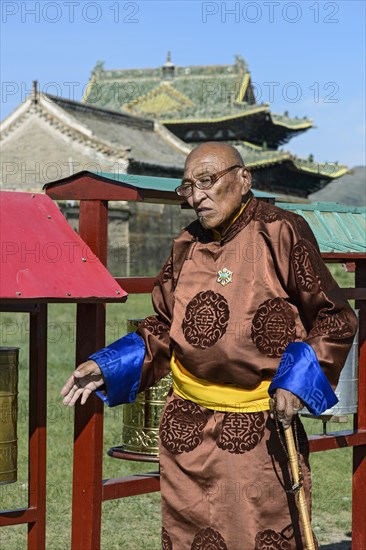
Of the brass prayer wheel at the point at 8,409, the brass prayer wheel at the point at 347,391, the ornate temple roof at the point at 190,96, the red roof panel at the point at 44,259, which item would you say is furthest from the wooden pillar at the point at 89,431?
the ornate temple roof at the point at 190,96

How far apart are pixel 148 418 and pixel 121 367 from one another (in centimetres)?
61

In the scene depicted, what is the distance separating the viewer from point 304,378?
276 cm

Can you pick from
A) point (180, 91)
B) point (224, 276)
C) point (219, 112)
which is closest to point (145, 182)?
point (224, 276)

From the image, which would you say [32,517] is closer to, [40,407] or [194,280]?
[40,407]

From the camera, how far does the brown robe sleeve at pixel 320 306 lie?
2.84m

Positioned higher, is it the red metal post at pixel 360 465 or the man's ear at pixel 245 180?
the man's ear at pixel 245 180

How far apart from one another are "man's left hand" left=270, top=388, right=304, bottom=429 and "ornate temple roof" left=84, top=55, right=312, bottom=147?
2930 centimetres

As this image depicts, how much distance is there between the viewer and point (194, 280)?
299cm

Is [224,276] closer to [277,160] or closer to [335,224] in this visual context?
[335,224]

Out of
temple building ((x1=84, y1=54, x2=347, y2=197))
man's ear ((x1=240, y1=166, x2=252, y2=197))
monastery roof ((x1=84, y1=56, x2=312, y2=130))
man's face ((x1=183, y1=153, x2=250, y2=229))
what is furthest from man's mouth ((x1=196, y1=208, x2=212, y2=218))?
monastery roof ((x1=84, y1=56, x2=312, y2=130))

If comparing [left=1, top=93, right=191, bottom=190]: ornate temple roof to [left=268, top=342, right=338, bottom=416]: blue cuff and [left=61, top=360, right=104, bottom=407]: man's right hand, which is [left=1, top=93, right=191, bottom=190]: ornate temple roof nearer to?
[left=61, top=360, right=104, bottom=407]: man's right hand

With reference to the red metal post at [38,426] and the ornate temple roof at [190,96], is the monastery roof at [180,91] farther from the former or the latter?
the red metal post at [38,426]

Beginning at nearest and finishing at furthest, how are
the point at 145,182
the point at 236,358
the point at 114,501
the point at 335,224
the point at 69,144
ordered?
the point at 236,358
the point at 145,182
the point at 335,224
the point at 114,501
the point at 69,144

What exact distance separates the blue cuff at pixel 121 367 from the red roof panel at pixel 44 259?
5.9 inches
